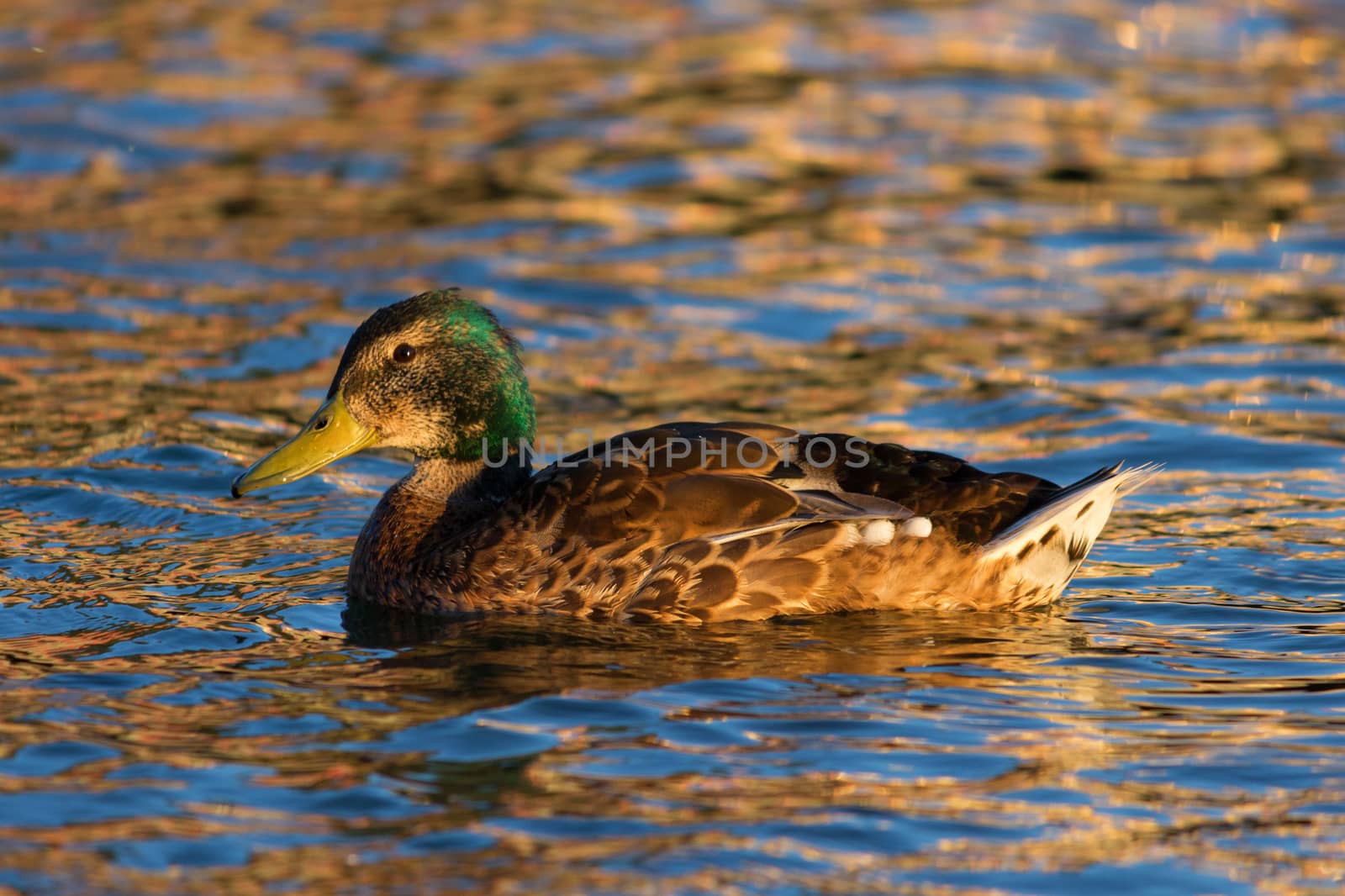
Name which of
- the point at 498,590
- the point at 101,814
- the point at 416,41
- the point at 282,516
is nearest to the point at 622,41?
the point at 416,41

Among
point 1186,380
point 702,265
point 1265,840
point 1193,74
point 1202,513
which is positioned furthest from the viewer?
point 1193,74

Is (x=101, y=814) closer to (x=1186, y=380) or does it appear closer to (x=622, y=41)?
(x=1186, y=380)

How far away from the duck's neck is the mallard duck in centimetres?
1

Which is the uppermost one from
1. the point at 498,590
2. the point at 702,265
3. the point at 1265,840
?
the point at 702,265

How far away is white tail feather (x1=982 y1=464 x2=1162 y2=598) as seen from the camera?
7938 millimetres

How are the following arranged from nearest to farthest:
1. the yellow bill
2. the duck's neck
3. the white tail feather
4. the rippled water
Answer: the rippled water < the white tail feather < the duck's neck < the yellow bill

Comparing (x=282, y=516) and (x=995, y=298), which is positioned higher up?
(x=995, y=298)

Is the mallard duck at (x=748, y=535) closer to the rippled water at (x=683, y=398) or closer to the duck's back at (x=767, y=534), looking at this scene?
the duck's back at (x=767, y=534)

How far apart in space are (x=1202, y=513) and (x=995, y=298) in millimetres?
4347

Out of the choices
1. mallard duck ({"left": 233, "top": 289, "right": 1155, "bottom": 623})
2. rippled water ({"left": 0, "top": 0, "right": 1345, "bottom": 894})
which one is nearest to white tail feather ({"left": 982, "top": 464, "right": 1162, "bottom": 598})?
mallard duck ({"left": 233, "top": 289, "right": 1155, "bottom": 623})

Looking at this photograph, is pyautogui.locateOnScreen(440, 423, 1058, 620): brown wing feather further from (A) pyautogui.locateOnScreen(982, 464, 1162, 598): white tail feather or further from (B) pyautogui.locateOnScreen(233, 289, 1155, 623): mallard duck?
(A) pyautogui.locateOnScreen(982, 464, 1162, 598): white tail feather

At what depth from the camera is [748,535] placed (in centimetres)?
793

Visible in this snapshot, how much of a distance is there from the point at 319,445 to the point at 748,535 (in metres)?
2.15

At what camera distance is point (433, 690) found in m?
7.29
